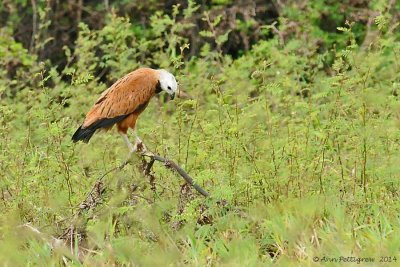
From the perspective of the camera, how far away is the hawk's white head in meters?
7.79

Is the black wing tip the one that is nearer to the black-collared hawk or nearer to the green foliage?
the black-collared hawk

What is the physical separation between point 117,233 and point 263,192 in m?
1.03

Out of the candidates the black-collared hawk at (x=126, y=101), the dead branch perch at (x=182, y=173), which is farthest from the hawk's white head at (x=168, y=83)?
the dead branch perch at (x=182, y=173)

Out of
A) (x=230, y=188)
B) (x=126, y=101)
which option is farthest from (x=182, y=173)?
(x=126, y=101)

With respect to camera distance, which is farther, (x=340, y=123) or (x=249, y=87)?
(x=249, y=87)

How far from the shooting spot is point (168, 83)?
7.86m

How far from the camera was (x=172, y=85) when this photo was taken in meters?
7.80

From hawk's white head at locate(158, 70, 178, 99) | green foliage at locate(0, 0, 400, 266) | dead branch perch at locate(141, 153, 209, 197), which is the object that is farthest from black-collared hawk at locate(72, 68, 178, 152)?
dead branch perch at locate(141, 153, 209, 197)

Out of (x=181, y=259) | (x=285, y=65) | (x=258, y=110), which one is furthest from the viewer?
(x=285, y=65)

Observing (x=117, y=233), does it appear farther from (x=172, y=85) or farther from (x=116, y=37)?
(x=116, y=37)

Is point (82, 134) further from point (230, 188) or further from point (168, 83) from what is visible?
point (230, 188)

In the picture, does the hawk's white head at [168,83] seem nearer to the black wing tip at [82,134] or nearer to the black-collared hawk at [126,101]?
the black-collared hawk at [126,101]

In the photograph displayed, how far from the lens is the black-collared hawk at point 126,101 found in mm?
7707

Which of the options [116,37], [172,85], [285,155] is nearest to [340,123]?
[285,155]
